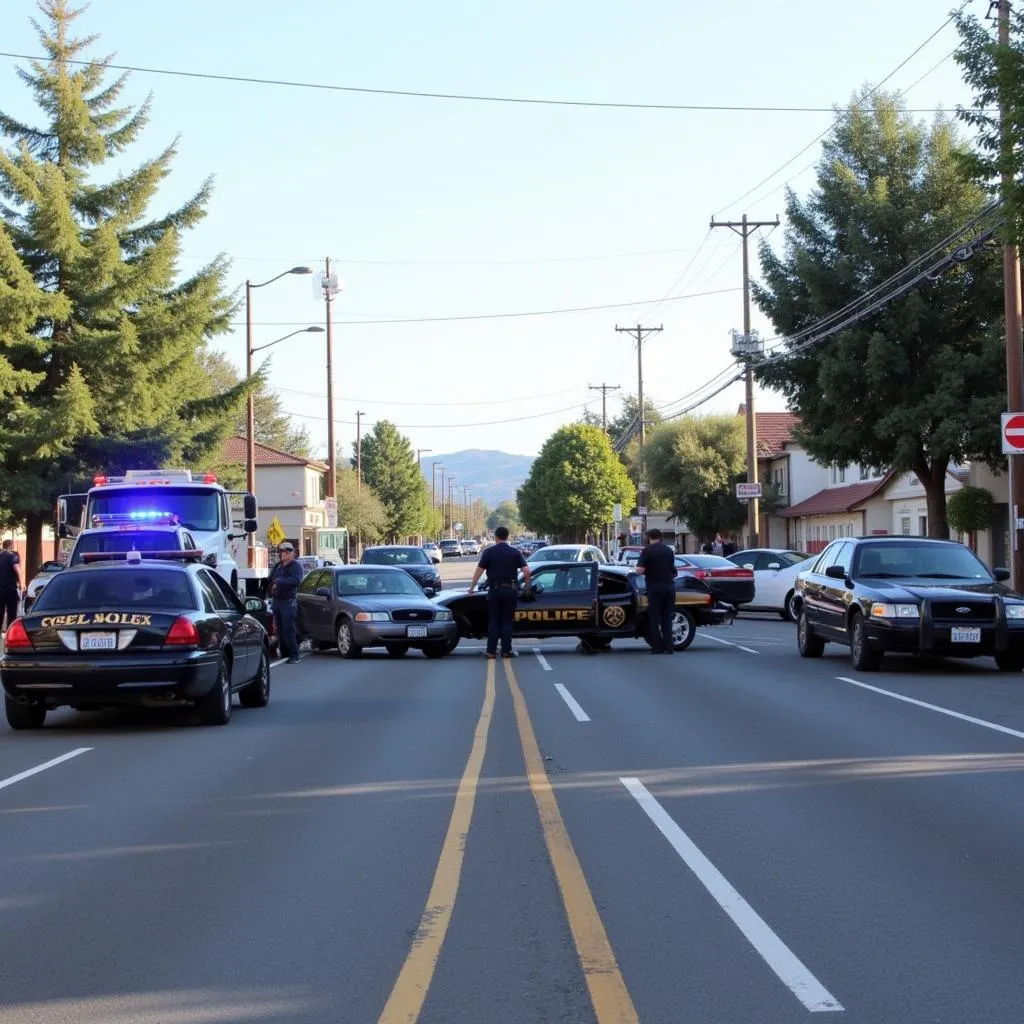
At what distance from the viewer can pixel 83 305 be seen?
39281mm

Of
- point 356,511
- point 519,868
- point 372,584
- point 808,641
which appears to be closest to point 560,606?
point 372,584

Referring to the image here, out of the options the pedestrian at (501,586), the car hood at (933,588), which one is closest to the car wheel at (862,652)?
the car hood at (933,588)

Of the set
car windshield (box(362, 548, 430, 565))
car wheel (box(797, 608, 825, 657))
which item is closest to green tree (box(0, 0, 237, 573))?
car windshield (box(362, 548, 430, 565))

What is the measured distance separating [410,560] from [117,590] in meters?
31.8

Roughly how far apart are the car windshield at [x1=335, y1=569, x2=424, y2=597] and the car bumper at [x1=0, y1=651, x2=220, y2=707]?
1029 cm

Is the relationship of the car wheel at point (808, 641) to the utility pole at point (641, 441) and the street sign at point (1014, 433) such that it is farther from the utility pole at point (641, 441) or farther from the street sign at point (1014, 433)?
the utility pole at point (641, 441)

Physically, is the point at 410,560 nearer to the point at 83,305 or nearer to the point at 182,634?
the point at 83,305

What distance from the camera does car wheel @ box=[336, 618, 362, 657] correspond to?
73.7ft

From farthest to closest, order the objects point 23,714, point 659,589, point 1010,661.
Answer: point 659,589, point 1010,661, point 23,714

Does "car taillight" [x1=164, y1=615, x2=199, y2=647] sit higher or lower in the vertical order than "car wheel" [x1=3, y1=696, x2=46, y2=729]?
higher

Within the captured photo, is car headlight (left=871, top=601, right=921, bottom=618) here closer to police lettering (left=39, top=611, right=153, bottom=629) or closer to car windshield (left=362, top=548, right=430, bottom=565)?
police lettering (left=39, top=611, right=153, bottom=629)

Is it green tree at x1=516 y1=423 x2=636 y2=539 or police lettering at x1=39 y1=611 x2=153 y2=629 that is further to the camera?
green tree at x1=516 y1=423 x2=636 y2=539

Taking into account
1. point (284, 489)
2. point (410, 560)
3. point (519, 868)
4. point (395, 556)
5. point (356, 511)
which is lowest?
point (519, 868)

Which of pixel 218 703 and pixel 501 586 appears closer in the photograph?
pixel 218 703
